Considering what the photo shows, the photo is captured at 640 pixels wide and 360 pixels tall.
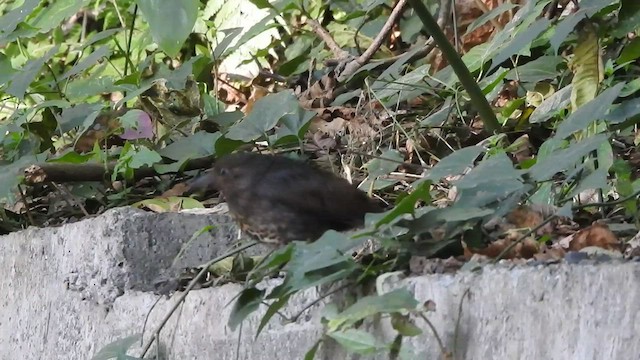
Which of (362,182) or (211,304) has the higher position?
(211,304)

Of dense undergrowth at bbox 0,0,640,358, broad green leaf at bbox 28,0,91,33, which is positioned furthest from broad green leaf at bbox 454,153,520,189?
broad green leaf at bbox 28,0,91,33

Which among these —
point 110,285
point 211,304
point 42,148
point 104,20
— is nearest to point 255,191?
point 211,304

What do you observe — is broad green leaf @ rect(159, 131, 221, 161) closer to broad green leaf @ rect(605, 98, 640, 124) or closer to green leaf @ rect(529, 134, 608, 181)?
broad green leaf @ rect(605, 98, 640, 124)

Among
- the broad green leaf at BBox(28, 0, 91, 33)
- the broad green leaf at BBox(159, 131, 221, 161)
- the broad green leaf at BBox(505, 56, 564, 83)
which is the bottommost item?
the broad green leaf at BBox(505, 56, 564, 83)

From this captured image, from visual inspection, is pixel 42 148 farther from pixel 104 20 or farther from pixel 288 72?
pixel 104 20

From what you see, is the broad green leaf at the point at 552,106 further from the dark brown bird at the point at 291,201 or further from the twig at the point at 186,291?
the twig at the point at 186,291

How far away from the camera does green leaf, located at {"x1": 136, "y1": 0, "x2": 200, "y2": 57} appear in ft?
6.34

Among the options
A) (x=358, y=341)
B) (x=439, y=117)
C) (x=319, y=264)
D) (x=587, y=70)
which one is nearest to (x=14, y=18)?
(x=439, y=117)

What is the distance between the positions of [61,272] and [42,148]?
0.88 meters

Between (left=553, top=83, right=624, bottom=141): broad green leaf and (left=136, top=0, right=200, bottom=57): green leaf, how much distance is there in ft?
2.30

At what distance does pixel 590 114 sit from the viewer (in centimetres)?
180

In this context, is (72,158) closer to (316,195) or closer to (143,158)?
(143,158)

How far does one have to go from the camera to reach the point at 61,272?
2520 millimetres

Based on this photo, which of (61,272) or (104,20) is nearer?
(61,272)
